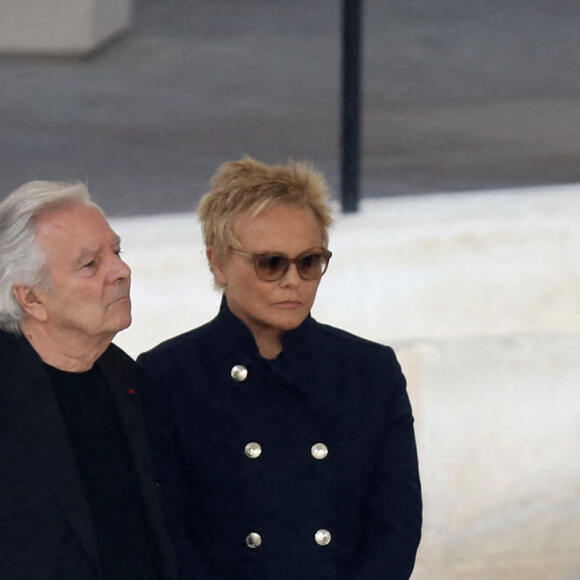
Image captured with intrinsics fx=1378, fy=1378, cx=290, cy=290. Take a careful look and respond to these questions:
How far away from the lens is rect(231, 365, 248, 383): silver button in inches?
109

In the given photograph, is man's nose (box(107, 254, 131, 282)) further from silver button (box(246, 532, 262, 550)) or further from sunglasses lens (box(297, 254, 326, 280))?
silver button (box(246, 532, 262, 550))

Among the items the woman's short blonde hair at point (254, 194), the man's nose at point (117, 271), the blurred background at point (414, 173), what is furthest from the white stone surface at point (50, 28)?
the man's nose at point (117, 271)

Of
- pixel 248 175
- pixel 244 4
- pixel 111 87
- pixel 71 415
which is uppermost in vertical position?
pixel 244 4

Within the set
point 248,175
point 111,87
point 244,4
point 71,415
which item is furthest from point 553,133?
point 71,415

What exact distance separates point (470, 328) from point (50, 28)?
1.64 meters

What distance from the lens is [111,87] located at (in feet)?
15.0

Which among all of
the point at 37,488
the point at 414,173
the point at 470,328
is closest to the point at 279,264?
the point at 37,488

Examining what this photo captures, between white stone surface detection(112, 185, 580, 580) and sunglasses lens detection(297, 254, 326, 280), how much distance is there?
124 centimetres

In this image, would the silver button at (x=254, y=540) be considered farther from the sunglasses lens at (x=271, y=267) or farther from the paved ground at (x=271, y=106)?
the paved ground at (x=271, y=106)

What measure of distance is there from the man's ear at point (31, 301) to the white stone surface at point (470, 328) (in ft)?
4.46

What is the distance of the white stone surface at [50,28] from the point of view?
4406mm

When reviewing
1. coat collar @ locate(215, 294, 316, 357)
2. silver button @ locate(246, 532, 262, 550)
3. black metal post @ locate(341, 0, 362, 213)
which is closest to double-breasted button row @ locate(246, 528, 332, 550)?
silver button @ locate(246, 532, 262, 550)

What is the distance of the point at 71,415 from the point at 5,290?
26 cm

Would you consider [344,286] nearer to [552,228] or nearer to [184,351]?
[552,228]
